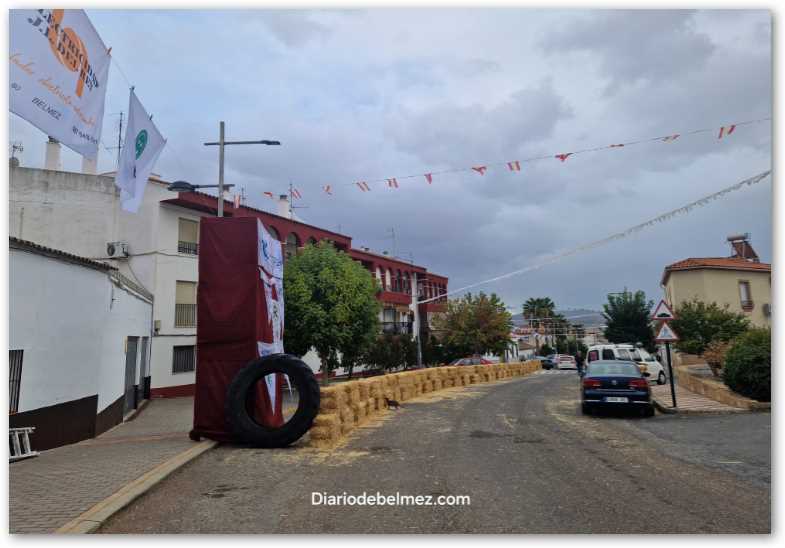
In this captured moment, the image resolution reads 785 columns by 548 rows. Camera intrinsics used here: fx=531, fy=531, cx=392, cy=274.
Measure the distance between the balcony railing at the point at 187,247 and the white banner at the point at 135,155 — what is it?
16113mm

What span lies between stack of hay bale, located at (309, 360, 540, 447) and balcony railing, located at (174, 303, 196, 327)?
36.4 ft

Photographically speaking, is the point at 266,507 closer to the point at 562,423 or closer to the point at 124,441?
the point at 124,441

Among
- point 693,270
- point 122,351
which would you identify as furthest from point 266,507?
point 693,270

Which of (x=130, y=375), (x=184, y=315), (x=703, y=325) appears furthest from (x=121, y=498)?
(x=703, y=325)

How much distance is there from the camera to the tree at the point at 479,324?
135ft

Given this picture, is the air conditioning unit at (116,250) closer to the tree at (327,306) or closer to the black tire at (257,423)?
the tree at (327,306)

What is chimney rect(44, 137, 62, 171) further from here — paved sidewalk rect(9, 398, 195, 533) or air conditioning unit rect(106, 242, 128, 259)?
paved sidewalk rect(9, 398, 195, 533)

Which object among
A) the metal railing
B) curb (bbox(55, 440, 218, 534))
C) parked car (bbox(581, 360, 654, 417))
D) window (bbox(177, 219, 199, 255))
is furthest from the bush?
window (bbox(177, 219, 199, 255))

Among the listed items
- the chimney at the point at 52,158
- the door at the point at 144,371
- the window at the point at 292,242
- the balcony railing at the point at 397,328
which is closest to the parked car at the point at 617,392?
the door at the point at 144,371

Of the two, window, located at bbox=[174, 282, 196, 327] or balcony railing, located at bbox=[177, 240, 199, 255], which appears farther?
balcony railing, located at bbox=[177, 240, 199, 255]

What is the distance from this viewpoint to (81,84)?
5.89 metres

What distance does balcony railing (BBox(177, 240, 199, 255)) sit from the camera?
2358 cm

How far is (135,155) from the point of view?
805 cm

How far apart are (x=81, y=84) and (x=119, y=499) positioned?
445 cm
